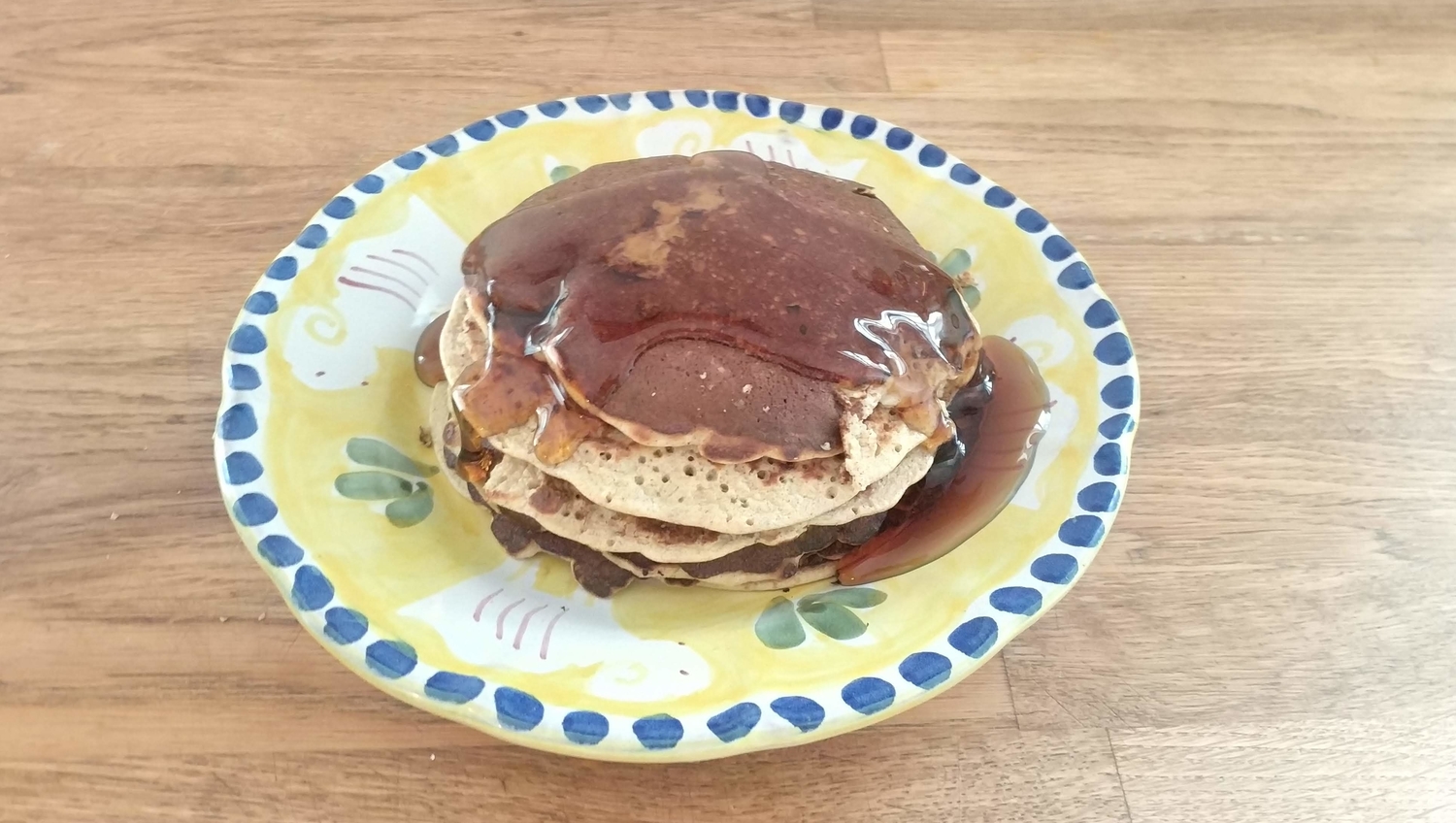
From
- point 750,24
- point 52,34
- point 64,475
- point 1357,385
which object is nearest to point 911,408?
point 1357,385

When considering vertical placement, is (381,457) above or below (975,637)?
below

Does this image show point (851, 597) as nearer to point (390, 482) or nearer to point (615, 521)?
point (615, 521)

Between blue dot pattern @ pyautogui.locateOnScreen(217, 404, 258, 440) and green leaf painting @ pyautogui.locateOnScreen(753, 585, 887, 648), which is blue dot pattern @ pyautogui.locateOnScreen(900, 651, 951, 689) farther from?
blue dot pattern @ pyautogui.locateOnScreen(217, 404, 258, 440)

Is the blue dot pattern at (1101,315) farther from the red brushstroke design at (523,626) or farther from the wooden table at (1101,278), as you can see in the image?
the red brushstroke design at (523,626)

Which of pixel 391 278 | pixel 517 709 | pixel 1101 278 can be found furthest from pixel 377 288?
pixel 1101 278

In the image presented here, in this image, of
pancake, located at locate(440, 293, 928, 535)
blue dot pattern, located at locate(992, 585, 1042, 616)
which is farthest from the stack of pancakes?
blue dot pattern, located at locate(992, 585, 1042, 616)

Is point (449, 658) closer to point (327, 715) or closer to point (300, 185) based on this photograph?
point (327, 715)
